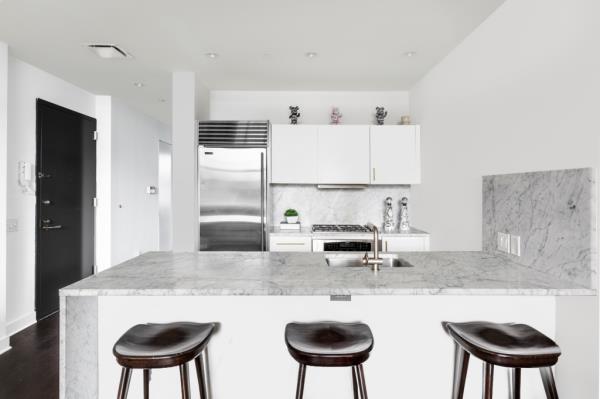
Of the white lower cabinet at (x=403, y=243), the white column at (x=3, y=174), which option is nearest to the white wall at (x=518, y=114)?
the white lower cabinet at (x=403, y=243)

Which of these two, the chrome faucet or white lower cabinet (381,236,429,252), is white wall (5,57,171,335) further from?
white lower cabinet (381,236,429,252)

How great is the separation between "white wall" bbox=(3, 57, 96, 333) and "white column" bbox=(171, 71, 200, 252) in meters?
1.39

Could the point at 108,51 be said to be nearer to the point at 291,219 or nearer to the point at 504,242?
the point at 291,219

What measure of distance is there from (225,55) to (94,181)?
267cm

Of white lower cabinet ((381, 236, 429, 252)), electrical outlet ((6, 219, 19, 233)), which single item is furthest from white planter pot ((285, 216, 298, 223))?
electrical outlet ((6, 219, 19, 233))

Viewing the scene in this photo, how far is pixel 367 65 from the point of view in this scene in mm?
3492

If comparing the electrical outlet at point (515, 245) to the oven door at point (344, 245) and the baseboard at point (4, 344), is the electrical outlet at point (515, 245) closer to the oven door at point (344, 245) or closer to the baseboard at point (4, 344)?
the oven door at point (344, 245)

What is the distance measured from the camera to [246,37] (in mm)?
2887

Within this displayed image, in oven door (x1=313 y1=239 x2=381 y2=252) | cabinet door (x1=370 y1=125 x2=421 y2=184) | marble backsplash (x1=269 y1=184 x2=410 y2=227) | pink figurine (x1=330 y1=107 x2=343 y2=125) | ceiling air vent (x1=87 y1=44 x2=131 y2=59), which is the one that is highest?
ceiling air vent (x1=87 y1=44 x2=131 y2=59)

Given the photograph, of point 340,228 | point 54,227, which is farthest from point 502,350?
point 54,227

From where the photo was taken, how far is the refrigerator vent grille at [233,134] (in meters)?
3.76

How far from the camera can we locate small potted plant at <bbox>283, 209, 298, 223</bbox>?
4.11m

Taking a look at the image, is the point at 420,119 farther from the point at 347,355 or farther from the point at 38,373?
the point at 38,373

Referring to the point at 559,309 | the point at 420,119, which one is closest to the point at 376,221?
the point at 420,119
